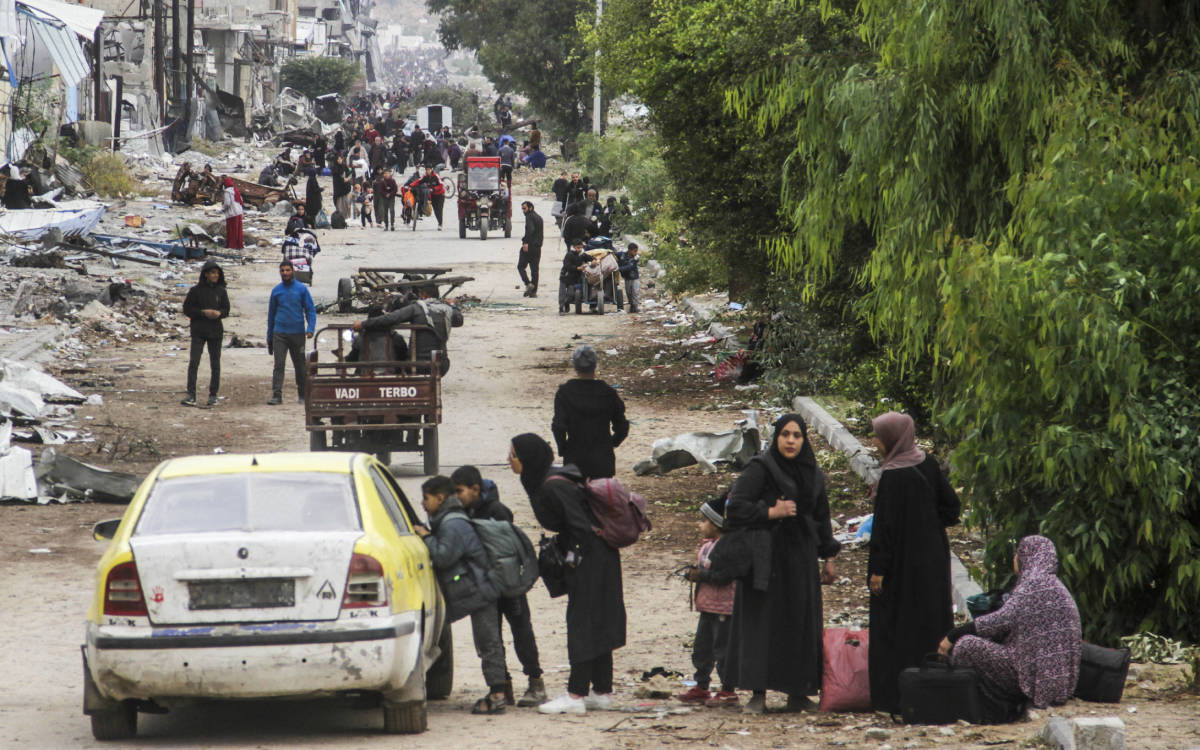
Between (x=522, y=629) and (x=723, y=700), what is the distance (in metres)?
1.10

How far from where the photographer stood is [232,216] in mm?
34906

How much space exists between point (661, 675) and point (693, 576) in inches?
38.8

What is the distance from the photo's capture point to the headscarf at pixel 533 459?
7.89 m

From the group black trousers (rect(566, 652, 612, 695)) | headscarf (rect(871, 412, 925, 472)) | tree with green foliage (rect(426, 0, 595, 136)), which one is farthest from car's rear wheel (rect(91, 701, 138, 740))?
tree with green foliage (rect(426, 0, 595, 136))

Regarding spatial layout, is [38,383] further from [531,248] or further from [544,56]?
[544,56]

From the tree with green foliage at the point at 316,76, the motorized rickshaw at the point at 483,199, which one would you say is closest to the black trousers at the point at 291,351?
the motorized rickshaw at the point at 483,199

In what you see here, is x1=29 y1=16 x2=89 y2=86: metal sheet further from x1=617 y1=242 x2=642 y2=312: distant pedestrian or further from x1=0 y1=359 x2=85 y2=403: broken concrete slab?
x1=0 y1=359 x2=85 y2=403: broken concrete slab

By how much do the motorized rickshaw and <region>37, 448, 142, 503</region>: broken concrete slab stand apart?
25.3 m

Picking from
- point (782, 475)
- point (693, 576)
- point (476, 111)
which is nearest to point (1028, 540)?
point (782, 475)

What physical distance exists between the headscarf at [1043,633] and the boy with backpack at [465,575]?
2297 mm

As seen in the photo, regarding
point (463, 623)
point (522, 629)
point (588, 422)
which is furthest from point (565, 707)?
point (588, 422)

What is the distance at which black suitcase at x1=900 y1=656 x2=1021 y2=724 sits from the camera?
279 inches

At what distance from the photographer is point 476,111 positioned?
10006cm

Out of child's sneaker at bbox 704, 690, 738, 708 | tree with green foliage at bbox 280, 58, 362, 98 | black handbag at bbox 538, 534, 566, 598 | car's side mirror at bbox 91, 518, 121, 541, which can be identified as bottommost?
child's sneaker at bbox 704, 690, 738, 708
